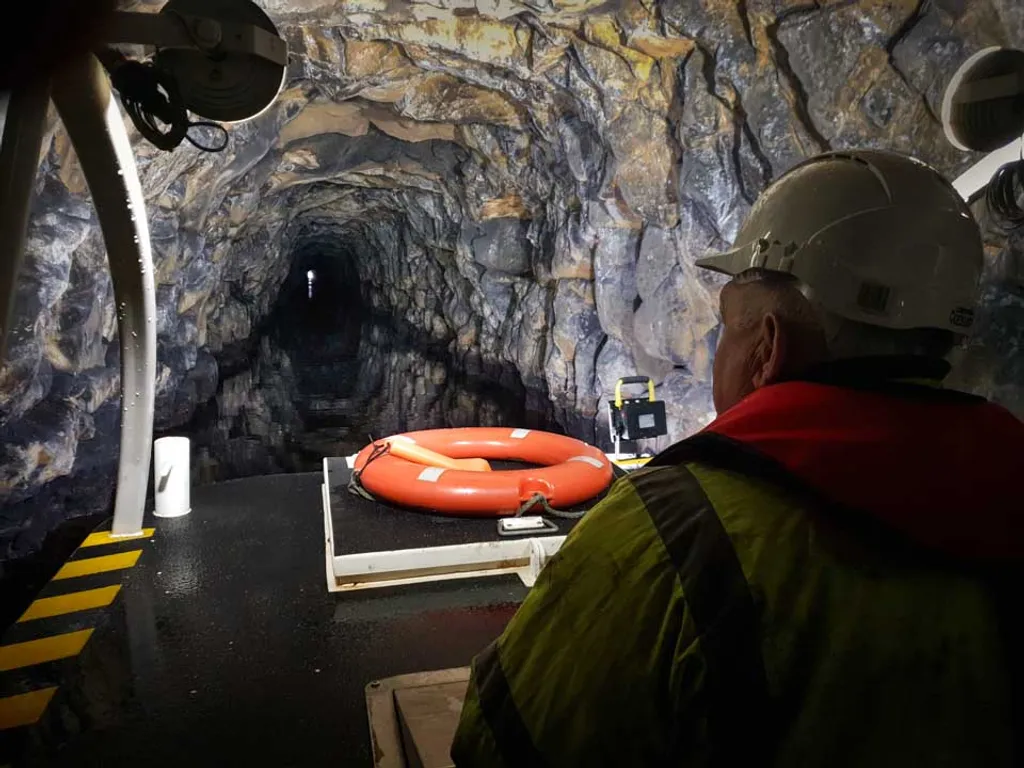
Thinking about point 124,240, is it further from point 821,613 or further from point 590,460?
point 821,613

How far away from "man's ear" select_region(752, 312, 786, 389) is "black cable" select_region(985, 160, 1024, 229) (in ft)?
8.83

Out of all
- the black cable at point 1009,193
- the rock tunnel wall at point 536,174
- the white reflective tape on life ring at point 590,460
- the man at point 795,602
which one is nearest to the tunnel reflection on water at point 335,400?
the rock tunnel wall at point 536,174

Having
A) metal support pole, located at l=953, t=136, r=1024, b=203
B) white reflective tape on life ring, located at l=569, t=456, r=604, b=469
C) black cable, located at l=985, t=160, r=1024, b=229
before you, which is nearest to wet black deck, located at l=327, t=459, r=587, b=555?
white reflective tape on life ring, located at l=569, t=456, r=604, b=469

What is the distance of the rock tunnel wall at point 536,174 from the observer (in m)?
4.25

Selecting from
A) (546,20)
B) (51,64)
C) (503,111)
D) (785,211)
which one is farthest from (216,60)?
(503,111)

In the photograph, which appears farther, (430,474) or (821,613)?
(430,474)

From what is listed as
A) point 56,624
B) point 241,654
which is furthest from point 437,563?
point 56,624

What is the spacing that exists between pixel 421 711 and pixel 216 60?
1.79 metres

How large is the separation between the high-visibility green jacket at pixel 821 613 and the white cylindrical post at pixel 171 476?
101 inches

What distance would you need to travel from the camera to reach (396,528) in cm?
259

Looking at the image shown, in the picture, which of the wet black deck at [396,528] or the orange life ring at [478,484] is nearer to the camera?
the wet black deck at [396,528]

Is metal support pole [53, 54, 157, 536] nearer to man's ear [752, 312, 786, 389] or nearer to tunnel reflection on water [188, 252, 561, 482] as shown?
man's ear [752, 312, 786, 389]

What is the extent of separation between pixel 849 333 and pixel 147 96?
1905 mm

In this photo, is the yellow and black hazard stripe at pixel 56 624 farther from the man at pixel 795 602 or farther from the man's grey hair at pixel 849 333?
the man's grey hair at pixel 849 333
